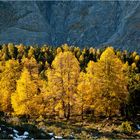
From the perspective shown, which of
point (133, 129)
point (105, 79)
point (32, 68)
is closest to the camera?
point (133, 129)

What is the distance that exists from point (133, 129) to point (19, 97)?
57.2 feet

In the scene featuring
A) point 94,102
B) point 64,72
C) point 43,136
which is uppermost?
point 64,72

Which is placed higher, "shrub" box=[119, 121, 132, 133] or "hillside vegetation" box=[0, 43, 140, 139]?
"hillside vegetation" box=[0, 43, 140, 139]

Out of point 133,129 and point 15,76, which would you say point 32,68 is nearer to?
point 15,76

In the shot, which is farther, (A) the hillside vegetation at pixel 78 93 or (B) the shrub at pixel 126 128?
(A) the hillside vegetation at pixel 78 93

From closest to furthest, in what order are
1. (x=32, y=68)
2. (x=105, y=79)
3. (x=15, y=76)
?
1. (x=105, y=79)
2. (x=15, y=76)
3. (x=32, y=68)

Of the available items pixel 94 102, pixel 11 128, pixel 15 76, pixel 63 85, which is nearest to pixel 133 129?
pixel 94 102

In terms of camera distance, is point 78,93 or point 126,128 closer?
point 126,128

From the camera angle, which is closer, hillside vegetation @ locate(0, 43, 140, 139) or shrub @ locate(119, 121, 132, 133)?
shrub @ locate(119, 121, 132, 133)

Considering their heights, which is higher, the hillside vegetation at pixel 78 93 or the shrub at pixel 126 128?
the hillside vegetation at pixel 78 93

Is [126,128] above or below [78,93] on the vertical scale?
below

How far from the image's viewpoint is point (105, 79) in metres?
62.2

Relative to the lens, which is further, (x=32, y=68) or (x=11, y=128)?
(x=32, y=68)

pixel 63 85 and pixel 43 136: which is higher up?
pixel 63 85
